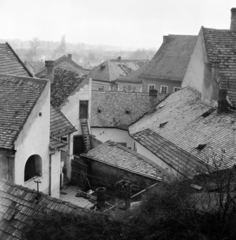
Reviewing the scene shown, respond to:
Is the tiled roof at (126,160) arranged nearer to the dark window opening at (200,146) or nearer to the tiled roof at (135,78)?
the dark window opening at (200,146)

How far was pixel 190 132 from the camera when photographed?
22.7 meters

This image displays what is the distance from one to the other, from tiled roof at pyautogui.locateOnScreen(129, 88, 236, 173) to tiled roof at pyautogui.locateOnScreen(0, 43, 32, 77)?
805cm

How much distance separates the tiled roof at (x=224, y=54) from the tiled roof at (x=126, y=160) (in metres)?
6.34

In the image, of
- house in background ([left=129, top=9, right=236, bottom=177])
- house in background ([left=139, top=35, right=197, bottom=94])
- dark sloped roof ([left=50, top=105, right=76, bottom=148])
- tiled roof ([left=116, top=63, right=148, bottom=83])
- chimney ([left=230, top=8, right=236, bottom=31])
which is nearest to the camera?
house in background ([left=129, top=9, right=236, bottom=177])

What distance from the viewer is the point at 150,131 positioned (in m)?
25.8

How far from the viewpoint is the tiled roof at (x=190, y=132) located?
63.3 ft

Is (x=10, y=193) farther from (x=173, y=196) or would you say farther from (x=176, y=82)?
(x=176, y=82)

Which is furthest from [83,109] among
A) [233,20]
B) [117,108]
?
[233,20]

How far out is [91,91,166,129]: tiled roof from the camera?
109ft

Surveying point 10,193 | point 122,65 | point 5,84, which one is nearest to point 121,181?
point 5,84

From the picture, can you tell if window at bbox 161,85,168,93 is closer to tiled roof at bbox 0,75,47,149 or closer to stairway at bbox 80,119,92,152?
stairway at bbox 80,119,92,152

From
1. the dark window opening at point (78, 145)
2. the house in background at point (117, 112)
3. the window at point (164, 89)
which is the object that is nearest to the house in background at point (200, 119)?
the house in background at point (117, 112)

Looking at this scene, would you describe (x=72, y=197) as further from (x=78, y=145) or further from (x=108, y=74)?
(x=108, y=74)

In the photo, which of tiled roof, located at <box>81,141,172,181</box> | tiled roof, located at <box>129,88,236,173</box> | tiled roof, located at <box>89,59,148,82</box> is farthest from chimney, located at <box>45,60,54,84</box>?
tiled roof, located at <box>89,59,148,82</box>
